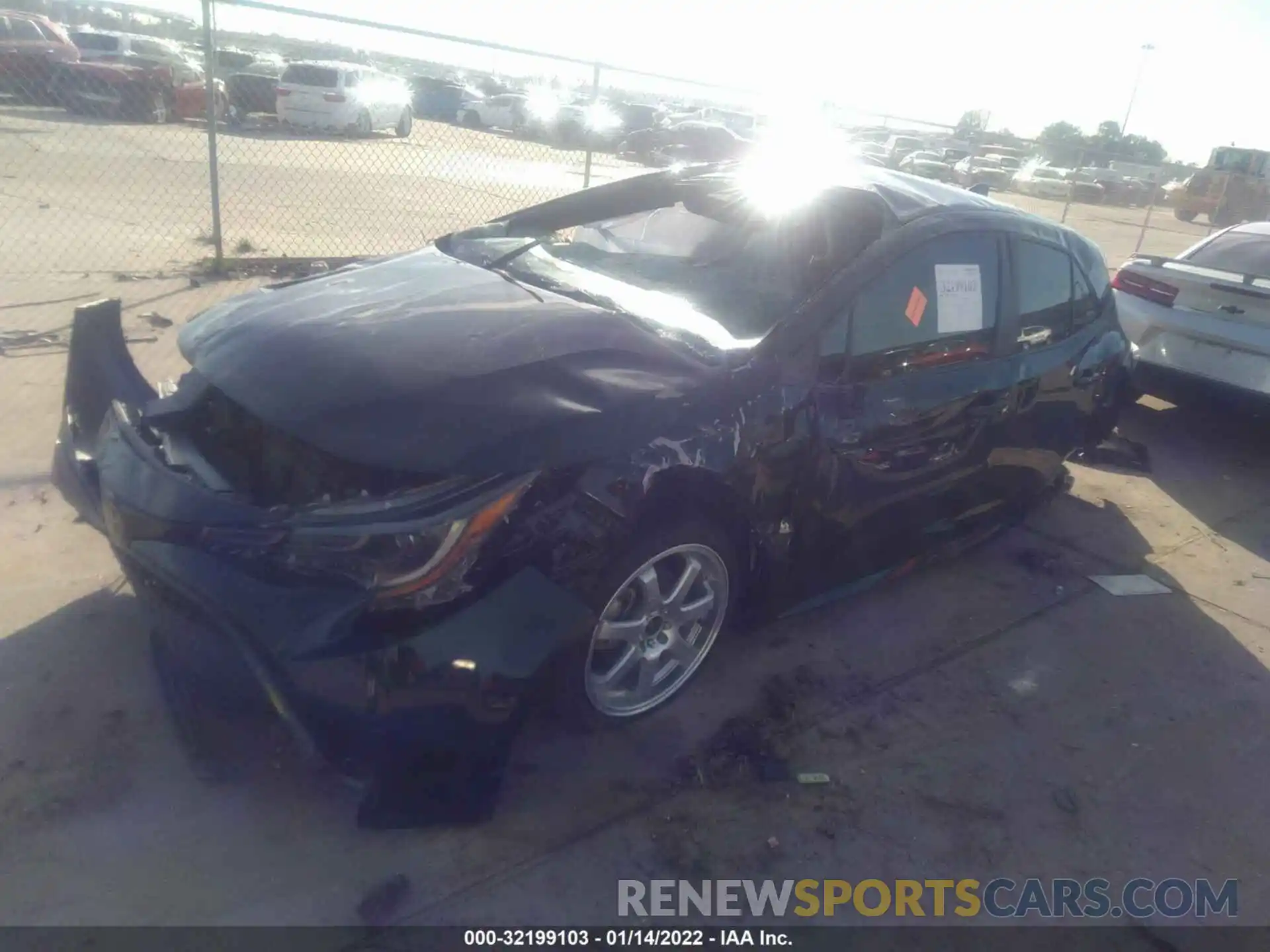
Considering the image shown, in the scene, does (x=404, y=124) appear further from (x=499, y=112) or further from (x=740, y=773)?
(x=740, y=773)

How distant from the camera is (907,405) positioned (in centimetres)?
347

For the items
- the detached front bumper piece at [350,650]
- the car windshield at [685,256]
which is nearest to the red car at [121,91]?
the car windshield at [685,256]

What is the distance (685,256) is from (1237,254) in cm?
471

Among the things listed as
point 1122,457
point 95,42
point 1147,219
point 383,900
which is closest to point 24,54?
point 95,42

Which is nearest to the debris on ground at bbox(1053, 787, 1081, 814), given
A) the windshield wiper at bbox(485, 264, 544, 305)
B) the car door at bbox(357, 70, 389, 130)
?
the windshield wiper at bbox(485, 264, 544, 305)

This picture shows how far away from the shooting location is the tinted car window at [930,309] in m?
3.33

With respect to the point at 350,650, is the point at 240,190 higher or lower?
lower

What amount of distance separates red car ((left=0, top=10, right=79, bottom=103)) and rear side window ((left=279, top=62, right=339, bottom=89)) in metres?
4.16

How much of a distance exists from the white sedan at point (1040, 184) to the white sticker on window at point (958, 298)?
31336 mm

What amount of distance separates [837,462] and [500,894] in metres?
1.73

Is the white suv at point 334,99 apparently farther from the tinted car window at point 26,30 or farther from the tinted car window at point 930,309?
the tinted car window at point 930,309

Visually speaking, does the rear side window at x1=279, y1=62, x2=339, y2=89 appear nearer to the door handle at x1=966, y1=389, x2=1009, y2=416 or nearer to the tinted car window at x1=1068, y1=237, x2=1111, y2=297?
the tinted car window at x1=1068, y1=237, x2=1111, y2=297

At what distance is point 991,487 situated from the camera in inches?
163

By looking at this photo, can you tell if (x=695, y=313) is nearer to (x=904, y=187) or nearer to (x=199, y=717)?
(x=904, y=187)
